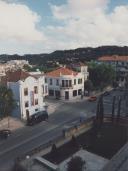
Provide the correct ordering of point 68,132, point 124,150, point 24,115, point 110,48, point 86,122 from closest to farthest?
point 124,150 → point 68,132 → point 86,122 → point 24,115 → point 110,48

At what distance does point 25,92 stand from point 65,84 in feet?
55.4

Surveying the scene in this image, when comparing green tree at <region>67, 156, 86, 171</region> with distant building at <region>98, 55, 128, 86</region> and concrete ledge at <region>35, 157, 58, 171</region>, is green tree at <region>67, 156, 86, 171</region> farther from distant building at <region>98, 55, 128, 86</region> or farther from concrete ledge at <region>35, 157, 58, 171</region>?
distant building at <region>98, 55, 128, 86</region>

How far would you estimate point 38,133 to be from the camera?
39812mm

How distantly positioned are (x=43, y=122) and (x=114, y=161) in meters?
32.2

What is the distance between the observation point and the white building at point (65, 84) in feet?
209

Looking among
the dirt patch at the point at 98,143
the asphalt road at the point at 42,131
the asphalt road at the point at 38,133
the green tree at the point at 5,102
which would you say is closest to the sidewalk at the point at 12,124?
the asphalt road at the point at 42,131

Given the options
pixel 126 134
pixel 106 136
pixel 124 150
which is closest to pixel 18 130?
pixel 106 136

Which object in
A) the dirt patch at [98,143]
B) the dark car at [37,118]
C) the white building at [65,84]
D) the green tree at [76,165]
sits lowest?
the dirt patch at [98,143]

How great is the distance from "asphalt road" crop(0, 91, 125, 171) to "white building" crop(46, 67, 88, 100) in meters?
4.16

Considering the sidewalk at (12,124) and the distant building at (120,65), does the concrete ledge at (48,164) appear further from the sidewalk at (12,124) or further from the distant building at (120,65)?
the distant building at (120,65)

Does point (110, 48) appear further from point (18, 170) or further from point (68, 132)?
point (18, 170)

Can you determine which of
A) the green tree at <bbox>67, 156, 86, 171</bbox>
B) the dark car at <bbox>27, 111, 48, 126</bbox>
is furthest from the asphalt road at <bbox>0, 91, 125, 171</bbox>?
the green tree at <bbox>67, 156, 86, 171</bbox>

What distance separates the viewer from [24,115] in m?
48.6

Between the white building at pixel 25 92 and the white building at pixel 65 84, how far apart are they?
1320 cm
